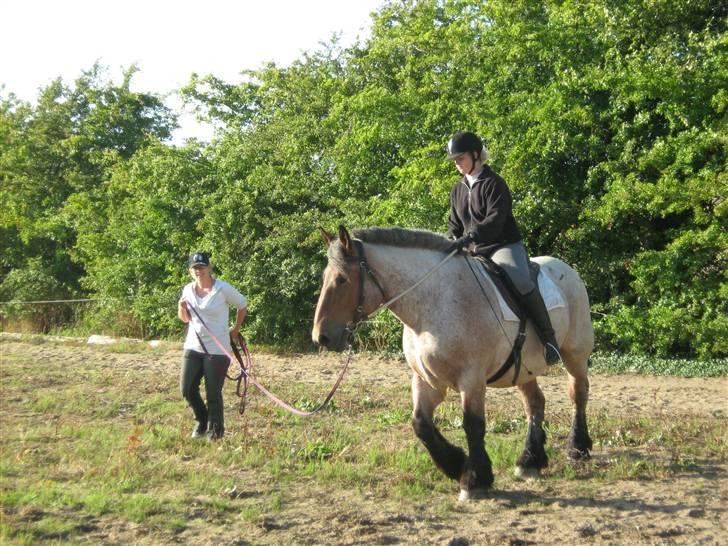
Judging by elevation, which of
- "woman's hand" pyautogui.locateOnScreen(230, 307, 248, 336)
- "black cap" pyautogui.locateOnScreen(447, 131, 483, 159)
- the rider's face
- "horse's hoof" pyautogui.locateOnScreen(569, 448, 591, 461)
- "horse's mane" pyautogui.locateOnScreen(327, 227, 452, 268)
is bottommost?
"horse's hoof" pyautogui.locateOnScreen(569, 448, 591, 461)

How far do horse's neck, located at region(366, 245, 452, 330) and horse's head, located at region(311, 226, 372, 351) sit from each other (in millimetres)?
225

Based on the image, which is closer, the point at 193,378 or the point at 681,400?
the point at 193,378

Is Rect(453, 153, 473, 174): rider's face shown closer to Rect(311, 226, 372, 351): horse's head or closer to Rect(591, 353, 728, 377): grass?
Rect(311, 226, 372, 351): horse's head

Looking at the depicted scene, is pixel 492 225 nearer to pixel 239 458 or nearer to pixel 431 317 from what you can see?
pixel 431 317

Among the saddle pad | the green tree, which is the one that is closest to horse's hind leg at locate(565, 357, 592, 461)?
the saddle pad

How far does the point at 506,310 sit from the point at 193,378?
11.7 ft

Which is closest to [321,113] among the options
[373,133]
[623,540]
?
[373,133]

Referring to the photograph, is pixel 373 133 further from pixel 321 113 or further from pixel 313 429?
pixel 313 429

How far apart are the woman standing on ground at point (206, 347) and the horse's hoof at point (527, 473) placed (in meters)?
3.20

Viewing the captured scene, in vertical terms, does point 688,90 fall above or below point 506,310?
above

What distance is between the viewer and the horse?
594 cm

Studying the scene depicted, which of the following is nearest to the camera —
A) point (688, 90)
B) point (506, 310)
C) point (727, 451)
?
point (506, 310)

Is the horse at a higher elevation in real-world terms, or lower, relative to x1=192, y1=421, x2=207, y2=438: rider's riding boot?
higher

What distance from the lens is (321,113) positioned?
19969 millimetres
